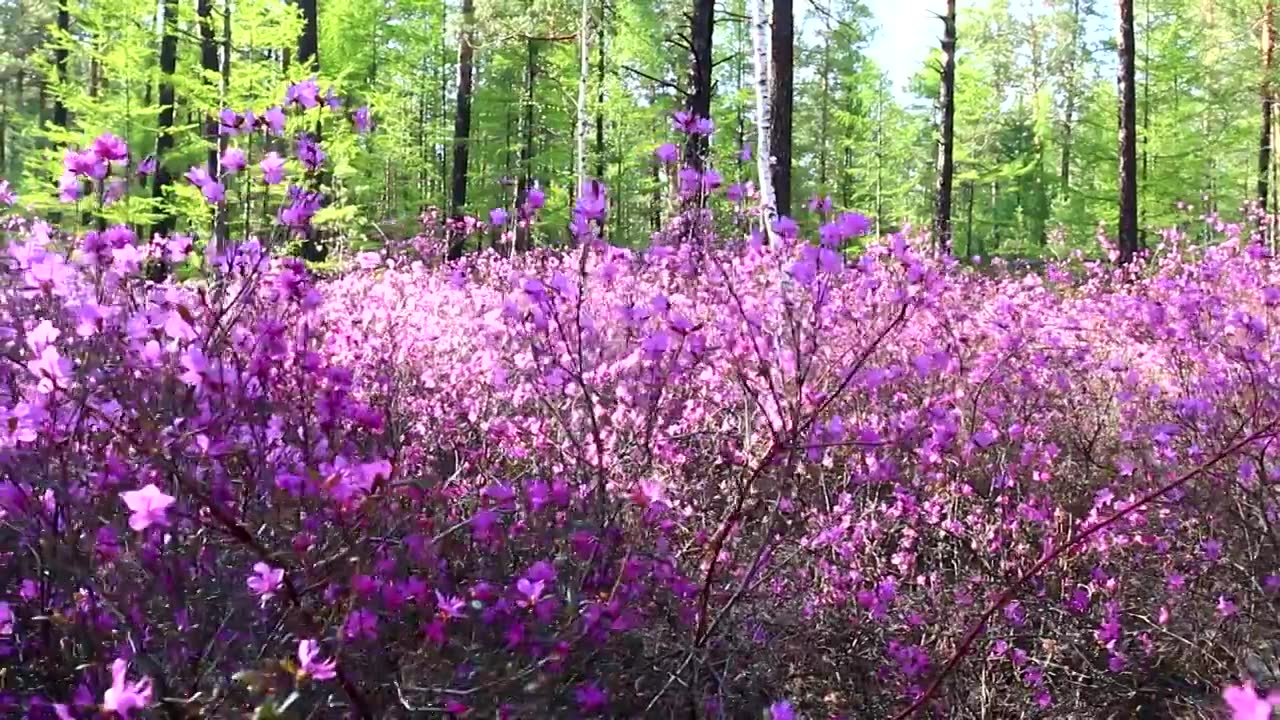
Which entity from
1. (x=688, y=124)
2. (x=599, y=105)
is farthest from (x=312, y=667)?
(x=599, y=105)

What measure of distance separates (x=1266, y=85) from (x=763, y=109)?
16.6 metres

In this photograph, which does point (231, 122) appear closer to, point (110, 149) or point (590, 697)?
point (110, 149)

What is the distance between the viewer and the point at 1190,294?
4.94 m

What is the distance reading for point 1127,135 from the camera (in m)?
12.8

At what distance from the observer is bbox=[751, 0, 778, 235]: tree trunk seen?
5.00m

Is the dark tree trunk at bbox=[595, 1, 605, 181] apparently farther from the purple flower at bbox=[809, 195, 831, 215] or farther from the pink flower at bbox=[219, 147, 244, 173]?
the pink flower at bbox=[219, 147, 244, 173]

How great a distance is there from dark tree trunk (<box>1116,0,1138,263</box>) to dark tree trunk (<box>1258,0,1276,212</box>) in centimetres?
216

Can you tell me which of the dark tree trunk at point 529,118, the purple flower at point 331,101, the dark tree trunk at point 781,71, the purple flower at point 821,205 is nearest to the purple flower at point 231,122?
the purple flower at point 331,101

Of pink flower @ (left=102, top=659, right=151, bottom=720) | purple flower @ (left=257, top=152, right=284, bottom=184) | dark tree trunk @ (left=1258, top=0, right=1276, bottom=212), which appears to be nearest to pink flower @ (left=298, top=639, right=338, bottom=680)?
pink flower @ (left=102, top=659, right=151, bottom=720)

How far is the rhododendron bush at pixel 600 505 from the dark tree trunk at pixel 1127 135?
9005mm

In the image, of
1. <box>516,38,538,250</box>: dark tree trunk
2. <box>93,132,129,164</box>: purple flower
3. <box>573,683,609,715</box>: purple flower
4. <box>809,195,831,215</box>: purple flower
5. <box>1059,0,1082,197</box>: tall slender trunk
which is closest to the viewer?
<box>573,683,609,715</box>: purple flower

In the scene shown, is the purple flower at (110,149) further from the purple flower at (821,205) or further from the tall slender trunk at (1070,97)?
the tall slender trunk at (1070,97)

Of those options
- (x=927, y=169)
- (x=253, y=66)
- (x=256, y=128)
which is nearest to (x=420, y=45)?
(x=253, y=66)

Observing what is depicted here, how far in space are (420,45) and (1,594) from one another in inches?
971
